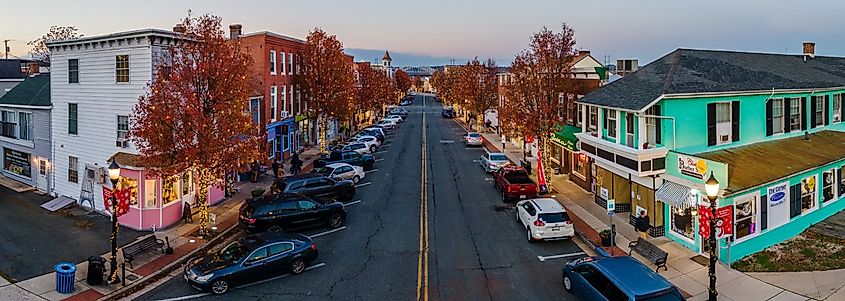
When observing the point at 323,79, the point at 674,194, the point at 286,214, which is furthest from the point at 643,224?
the point at 323,79

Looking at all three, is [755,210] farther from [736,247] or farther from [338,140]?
[338,140]

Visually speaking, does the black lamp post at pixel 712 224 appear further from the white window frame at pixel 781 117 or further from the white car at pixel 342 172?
the white car at pixel 342 172

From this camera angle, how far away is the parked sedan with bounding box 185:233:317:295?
17.8 meters

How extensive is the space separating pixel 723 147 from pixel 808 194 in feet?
12.3

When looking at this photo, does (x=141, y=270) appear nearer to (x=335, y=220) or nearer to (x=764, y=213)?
(x=335, y=220)

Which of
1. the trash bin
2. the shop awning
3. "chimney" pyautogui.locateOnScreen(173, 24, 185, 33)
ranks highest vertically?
"chimney" pyautogui.locateOnScreen(173, 24, 185, 33)

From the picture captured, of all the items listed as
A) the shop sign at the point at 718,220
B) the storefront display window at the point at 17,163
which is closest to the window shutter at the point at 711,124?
the shop sign at the point at 718,220

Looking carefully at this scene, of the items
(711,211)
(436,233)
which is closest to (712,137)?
(711,211)

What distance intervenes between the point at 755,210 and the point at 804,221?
14.3ft

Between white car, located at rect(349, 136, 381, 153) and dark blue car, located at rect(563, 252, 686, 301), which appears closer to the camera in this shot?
dark blue car, located at rect(563, 252, 686, 301)

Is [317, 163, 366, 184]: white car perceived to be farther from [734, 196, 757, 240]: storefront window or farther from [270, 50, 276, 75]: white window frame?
[734, 196, 757, 240]: storefront window

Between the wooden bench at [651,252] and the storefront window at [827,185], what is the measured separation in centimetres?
1053

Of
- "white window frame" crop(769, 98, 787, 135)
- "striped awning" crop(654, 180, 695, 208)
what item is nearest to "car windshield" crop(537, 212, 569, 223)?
"striped awning" crop(654, 180, 695, 208)

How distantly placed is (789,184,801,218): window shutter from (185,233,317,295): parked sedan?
60.5ft
